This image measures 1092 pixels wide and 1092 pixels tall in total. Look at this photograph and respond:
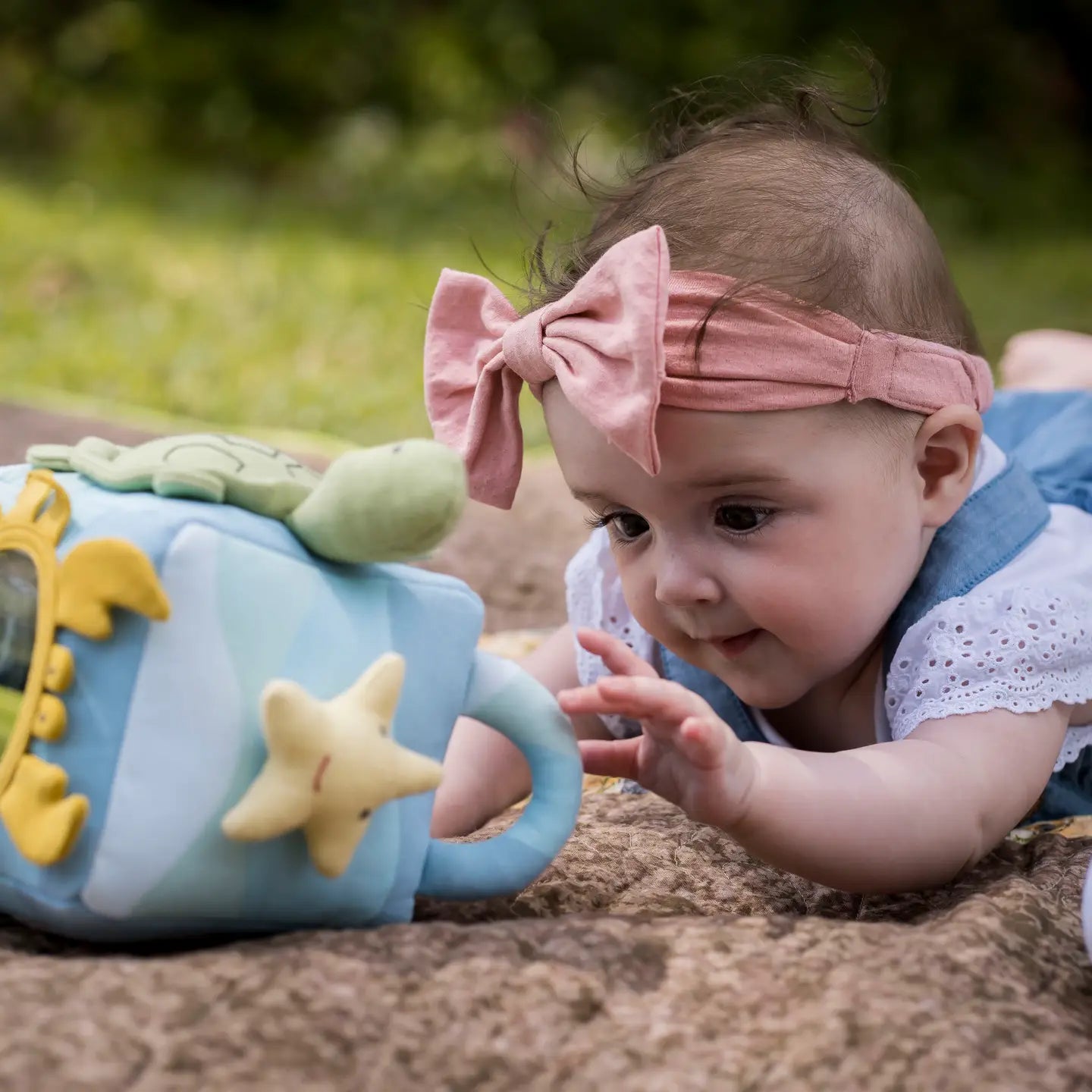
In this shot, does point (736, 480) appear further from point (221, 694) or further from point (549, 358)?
point (221, 694)

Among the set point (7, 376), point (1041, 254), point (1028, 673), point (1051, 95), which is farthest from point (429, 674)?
point (1051, 95)

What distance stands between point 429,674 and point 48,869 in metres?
0.25

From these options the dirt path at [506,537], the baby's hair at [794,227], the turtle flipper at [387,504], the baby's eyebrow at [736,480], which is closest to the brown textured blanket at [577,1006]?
the turtle flipper at [387,504]

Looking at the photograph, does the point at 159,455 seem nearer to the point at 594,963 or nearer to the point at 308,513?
the point at 308,513

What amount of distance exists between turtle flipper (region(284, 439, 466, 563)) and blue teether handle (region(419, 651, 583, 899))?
0.12 meters

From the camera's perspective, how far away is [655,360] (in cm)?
102

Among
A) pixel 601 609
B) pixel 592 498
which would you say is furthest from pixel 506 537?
pixel 592 498

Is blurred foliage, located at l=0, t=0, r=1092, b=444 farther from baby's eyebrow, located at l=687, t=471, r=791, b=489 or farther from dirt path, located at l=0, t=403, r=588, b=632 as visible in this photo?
baby's eyebrow, located at l=687, t=471, r=791, b=489

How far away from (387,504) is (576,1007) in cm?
30

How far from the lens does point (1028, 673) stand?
3.93 ft

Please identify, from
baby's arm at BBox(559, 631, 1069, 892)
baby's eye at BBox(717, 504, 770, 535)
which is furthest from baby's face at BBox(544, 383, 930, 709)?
baby's arm at BBox(559, 631, 1069, 892)

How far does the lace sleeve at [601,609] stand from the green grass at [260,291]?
1.08 meters

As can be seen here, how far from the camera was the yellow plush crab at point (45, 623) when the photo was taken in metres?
0.80

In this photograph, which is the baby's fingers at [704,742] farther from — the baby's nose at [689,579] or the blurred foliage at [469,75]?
the blurred foliage at [469,75]
